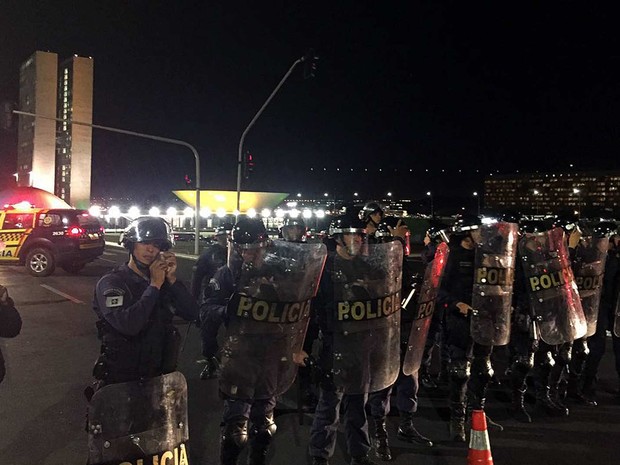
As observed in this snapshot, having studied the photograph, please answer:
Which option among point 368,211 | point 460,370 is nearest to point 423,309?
point 460,370

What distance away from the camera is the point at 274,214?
4288cm

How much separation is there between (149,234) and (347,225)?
1.76 metres

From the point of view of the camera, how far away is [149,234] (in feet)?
11.2

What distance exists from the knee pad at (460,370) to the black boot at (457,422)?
235 mm

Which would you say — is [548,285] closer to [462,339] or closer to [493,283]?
[493,283]

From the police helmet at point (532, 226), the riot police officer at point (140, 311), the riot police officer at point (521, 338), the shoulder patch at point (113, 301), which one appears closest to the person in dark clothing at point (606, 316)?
the police helmet at point (532, 226)

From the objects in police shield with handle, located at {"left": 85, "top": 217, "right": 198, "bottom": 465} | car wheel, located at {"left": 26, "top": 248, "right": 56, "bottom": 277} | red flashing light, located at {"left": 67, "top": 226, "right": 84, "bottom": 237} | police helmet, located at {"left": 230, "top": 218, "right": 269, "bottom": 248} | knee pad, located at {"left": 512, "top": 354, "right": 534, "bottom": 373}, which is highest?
police helmet, located at {"left": 230, "top": 218, "right": 269, "bottom": 248}

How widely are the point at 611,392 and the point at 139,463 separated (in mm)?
5731

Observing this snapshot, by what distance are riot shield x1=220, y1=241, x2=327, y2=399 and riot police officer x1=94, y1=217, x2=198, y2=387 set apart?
423 mm

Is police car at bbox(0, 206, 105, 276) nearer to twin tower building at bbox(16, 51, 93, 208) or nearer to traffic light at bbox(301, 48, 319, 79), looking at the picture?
traffic light at bbox(301, 48, 319, 79)

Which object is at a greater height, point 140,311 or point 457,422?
point 140,311

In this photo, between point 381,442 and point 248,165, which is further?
point 248,165

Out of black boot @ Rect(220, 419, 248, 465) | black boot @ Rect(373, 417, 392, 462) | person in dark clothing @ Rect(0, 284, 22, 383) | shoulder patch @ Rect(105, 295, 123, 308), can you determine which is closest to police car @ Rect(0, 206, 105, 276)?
black boot @ Rect(373, 417, 392, 462)

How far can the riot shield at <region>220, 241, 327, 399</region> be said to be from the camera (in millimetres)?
3711
